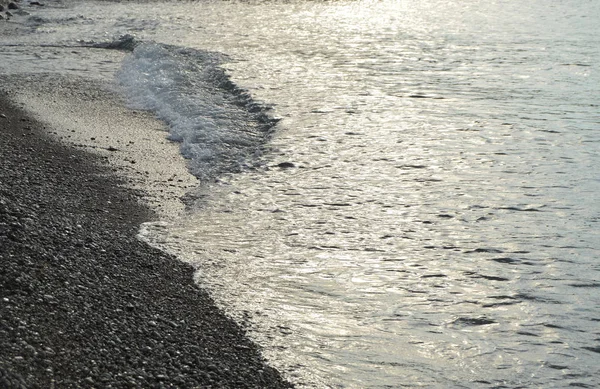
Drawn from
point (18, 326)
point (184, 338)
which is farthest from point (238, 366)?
point (18, 326)

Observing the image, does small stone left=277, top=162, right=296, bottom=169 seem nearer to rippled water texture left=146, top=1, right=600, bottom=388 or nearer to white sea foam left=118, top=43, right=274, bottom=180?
rippled water texture left=146, top=1, right=600, bottom=388

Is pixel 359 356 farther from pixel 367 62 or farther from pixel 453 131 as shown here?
pixel 367 62

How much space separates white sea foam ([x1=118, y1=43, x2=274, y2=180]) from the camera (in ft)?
30.7

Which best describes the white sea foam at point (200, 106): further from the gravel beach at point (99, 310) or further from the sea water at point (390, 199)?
the gravel beach at point (99, 310)

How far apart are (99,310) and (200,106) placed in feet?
23.2

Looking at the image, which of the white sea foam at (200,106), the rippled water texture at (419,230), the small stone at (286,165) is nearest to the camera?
the rippled water texture at (419,230)

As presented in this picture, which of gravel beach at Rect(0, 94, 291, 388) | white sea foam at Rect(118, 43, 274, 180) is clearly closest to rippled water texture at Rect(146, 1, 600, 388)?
gravel beach at Rect(0, 94, 291, 388)

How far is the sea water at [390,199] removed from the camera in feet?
16.7

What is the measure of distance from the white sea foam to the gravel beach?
2.30m

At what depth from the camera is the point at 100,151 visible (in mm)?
9094

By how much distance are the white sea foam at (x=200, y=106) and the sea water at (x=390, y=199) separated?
5 centimetres

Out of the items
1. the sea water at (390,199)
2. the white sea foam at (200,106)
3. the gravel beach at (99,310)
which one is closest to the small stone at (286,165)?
the sea water at (390,199)

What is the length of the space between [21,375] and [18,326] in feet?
1.73

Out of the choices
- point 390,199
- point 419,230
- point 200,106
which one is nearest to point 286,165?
point 390,199
